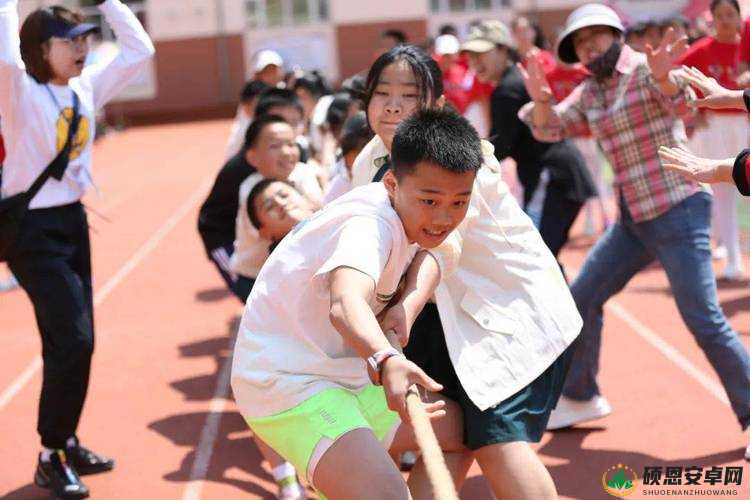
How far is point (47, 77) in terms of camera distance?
5.10 meters

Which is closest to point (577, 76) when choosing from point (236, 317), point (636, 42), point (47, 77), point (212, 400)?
point (636, 42)

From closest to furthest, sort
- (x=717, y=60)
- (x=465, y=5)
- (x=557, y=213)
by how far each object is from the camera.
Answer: (x=557, y=213) < (x=717, y=60) < (x=465, y=5)

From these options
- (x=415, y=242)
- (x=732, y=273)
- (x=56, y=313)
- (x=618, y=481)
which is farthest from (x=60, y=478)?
(x=732, y=273)

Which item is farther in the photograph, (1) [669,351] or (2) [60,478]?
(1) [669,351]

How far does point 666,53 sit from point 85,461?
345cm

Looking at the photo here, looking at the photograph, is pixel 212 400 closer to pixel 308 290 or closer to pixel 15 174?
pixel 15 174

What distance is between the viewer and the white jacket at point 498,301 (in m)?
3.50

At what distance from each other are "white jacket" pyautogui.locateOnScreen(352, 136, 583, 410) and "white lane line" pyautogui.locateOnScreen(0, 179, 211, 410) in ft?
14.2

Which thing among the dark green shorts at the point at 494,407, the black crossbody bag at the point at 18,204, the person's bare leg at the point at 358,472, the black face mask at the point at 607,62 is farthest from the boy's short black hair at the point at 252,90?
the person's bare leg at the point at 358,472

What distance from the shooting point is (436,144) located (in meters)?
2.99

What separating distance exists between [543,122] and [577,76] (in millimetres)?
5178

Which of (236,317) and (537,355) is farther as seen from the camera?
(236,317)

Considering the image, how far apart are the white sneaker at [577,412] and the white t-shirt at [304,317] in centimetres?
268

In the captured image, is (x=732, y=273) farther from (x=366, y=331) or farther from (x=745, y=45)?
(x=366, y=331)
